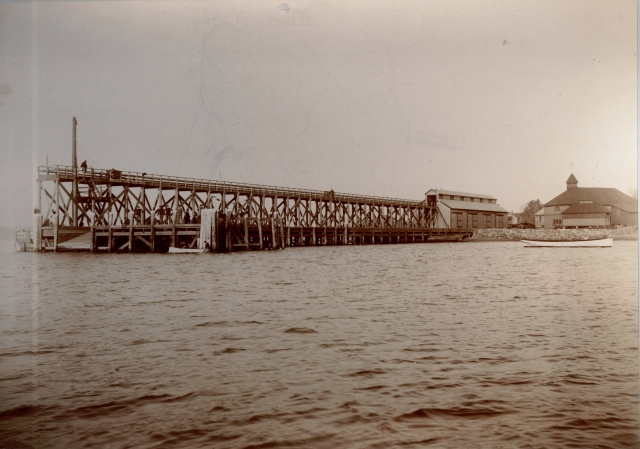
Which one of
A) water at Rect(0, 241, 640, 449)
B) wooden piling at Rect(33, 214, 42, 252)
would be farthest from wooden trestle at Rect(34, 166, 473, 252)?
water at Rect(0, 241, 640, 449)

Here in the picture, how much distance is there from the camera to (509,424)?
5.91 m

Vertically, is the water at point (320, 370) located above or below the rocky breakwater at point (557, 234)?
below

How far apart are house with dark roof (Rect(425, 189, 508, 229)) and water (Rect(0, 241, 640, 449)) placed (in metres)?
57.3

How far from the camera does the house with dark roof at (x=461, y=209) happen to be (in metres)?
71.1

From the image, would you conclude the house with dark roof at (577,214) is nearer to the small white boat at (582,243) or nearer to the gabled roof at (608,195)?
the small white boat at (582,243)

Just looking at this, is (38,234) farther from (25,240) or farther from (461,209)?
(461,209)

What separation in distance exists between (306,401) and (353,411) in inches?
26.2

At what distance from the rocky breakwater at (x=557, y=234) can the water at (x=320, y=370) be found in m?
17.8

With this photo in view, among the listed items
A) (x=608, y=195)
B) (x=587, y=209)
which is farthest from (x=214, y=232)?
(x=587, y=209)

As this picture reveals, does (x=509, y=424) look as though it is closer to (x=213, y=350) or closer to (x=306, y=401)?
(x=306, y=401)

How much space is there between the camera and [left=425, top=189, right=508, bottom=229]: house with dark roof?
233 feet

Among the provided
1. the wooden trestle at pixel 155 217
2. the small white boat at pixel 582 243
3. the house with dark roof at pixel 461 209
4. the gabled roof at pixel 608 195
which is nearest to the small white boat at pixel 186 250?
the wooden trestle at pixel 155 217

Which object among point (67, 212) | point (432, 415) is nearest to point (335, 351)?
point (432, 415)

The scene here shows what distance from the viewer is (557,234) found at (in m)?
52.3
